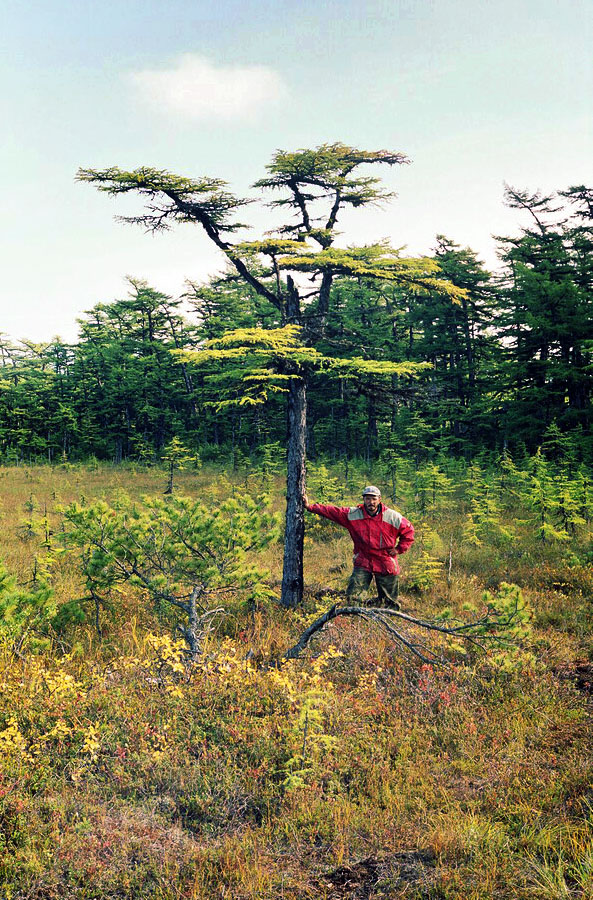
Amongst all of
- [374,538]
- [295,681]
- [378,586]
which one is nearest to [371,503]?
[374,538]

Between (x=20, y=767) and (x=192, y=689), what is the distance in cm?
189

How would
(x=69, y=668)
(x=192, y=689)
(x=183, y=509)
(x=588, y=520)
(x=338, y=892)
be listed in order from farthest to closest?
(x=588, y=520) < (x=183, y=509) < (x=69, y=668) < (x=192, y=689) < (x=338, y=892)

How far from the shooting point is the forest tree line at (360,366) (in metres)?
10.3

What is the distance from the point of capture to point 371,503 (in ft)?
26.2

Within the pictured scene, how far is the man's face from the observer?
795 cm

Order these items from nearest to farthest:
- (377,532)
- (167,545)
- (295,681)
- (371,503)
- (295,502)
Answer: (295,681) → (167,545) → (371,503) → (377,532) → (295,502)

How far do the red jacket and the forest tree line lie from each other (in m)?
2.44

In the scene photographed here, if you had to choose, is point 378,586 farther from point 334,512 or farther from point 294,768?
point 294,768

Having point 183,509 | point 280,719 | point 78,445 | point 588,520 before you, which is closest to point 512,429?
point 588,520

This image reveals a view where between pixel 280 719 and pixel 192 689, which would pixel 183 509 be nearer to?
pixel 192 689

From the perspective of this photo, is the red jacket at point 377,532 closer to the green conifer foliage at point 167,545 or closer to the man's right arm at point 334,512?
the man's right arm at point 334,512

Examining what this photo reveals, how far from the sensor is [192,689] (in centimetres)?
578

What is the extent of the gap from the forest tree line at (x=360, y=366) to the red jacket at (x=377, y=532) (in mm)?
2438

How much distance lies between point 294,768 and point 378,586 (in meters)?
4.28
